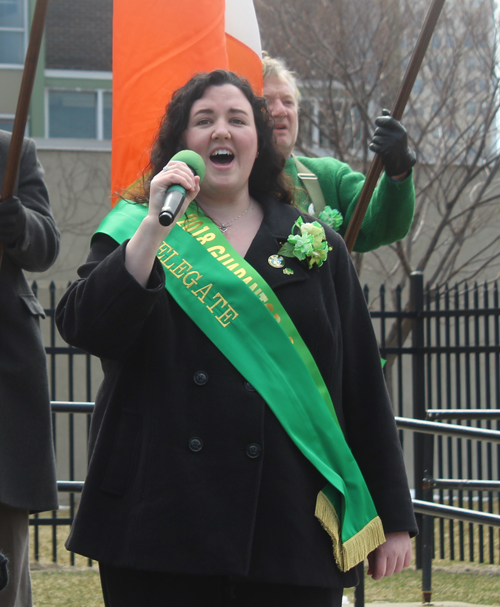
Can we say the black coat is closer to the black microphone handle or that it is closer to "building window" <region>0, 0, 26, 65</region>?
the black microphone handle

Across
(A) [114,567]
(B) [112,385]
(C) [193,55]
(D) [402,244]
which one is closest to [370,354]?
(B) [112,385]

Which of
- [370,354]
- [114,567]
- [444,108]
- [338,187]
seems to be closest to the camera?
[114,567]

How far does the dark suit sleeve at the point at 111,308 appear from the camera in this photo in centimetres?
188

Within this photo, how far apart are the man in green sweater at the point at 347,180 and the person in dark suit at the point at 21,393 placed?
986 millimetres

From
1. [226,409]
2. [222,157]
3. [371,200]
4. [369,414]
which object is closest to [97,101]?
[371,200]

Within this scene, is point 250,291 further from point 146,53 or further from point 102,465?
point 146,53

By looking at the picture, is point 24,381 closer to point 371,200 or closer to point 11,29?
point 371,200

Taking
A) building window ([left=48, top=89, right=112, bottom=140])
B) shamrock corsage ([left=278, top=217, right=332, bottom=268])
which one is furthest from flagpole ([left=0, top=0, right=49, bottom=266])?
building window ([left=48, top=89, right=112, bottom=140])

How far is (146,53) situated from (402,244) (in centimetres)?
711

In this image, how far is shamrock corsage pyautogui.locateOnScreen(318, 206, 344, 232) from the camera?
3260 millimetres

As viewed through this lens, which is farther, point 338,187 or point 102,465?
point 338,187

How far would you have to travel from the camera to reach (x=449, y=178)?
9984 millimetres

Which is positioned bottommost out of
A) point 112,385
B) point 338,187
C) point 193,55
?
point 112,385

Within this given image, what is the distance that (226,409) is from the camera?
1956mm
